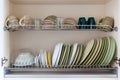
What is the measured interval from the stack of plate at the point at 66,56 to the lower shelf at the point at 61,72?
0.17 ft

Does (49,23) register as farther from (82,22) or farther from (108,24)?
(108,24)

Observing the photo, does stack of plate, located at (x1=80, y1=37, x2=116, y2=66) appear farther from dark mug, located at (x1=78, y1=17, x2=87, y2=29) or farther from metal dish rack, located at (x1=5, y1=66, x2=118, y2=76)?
dark mug, located at (x1=78, y1=17, x2=87, y2=29)

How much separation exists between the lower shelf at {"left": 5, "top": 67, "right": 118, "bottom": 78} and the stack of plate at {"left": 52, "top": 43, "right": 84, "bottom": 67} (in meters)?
0.05

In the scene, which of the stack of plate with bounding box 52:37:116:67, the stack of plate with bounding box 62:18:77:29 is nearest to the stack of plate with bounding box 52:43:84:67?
the stack of plate with bounding box 52:37:116:67

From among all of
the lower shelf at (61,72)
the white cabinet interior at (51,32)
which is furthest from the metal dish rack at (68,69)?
the white cabinet interior at (51,32)

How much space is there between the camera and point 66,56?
4.65 feet

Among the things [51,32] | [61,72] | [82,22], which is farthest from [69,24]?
[61,72]

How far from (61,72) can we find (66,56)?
13cm

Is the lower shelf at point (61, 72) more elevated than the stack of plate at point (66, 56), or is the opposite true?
the stack of plate at point (66, 56)

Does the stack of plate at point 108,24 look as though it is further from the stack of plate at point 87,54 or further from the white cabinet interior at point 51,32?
the white cabinet interior at point 51,32

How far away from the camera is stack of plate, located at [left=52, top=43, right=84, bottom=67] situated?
1.41m

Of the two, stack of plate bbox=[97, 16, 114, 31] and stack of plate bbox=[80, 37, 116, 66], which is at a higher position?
stack of plate bbox=[97, 16, 114, 31]

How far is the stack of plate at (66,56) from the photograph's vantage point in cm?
141

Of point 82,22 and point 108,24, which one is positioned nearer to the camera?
point 108,24
